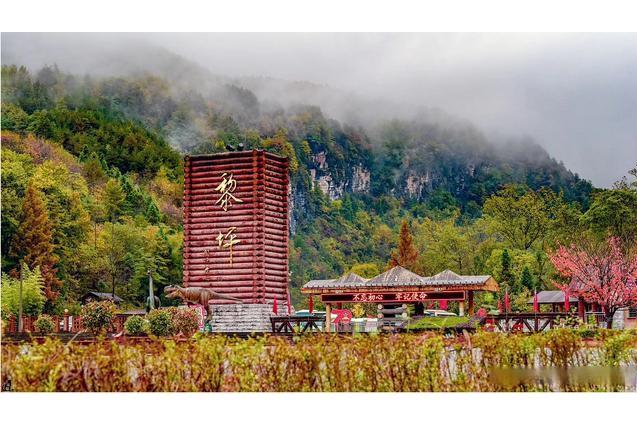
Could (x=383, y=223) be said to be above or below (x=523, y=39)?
below

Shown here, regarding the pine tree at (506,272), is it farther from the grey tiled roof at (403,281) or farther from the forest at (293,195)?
the grey tiled roof at (403,281)

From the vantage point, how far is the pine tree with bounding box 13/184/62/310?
4647cm

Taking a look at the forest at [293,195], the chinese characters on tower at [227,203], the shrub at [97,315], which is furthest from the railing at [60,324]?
the chinese characters on tower at [227,203]

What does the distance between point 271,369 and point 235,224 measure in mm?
21645

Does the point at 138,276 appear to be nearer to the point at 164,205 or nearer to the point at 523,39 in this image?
the point at 164,205

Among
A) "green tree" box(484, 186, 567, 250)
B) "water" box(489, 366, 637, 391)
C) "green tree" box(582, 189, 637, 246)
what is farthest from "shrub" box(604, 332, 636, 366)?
"green tree" box(484, 186, 567, 250)

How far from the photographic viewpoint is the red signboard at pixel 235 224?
124ft

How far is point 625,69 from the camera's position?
46.2 meters

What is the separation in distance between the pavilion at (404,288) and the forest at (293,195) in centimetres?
1286

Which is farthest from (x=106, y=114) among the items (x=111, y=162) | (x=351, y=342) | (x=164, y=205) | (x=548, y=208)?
(x=351, y=342)

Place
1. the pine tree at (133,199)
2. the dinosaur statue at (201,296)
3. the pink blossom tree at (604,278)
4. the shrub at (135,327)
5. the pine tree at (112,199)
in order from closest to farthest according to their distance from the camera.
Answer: the shrub at (135,327) → the pink blossom tree at (604,278) → the dinosaur statue at (201,296) → the pine tree at (112,199) → the pine tree at (133,199)

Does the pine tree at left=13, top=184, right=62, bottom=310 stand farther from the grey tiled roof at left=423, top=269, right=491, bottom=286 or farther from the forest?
the grey tiled roof at left=423, top=269, right=491, bottom=286

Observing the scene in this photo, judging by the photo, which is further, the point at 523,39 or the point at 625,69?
the point at 523,39

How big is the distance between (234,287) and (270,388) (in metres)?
21.4
